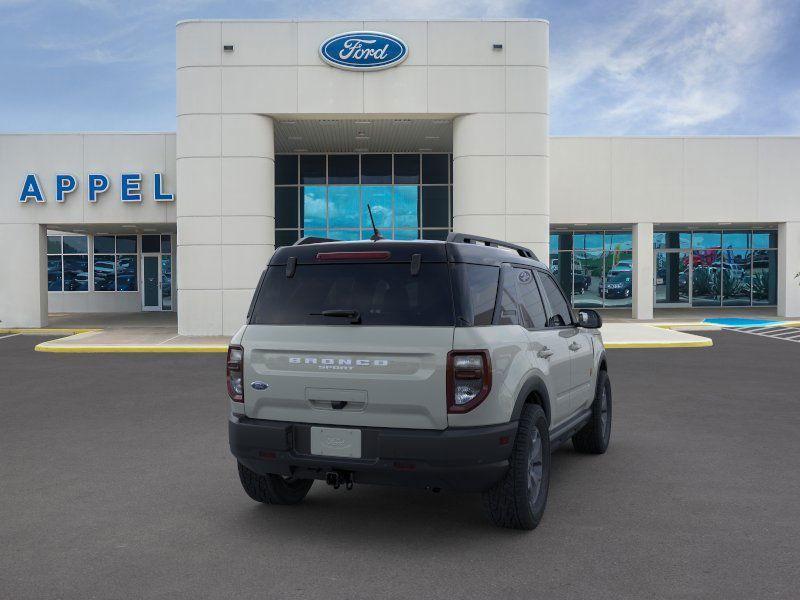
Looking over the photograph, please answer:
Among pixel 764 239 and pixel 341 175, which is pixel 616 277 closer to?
pixel 764 239

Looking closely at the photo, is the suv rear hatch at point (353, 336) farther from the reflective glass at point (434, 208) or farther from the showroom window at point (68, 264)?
the showroom window at point (68, 264)

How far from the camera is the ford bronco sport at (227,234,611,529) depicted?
425 centimetres

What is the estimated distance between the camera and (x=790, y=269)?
25312 millimetres

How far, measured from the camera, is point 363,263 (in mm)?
4641

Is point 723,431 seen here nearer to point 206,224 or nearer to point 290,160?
point 206,224

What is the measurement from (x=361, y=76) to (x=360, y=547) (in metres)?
16.6

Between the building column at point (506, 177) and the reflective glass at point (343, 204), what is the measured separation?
6.45m

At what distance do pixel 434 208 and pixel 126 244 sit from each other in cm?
1421

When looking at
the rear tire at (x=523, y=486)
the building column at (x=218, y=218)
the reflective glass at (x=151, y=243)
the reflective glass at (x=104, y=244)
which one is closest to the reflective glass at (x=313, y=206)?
the building column at (x=218, y=218)

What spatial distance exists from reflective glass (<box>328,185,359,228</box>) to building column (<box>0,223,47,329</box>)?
923 cm

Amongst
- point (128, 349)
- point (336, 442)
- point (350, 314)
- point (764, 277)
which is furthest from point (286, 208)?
point (764, 277)

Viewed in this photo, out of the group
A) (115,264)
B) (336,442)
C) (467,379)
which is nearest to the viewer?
(467,379)

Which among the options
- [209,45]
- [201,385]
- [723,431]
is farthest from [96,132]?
[723,431]

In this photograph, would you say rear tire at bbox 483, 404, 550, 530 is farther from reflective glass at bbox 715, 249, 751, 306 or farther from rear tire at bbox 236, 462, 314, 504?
reflective glass at bbox 715, 249, 751, 306
